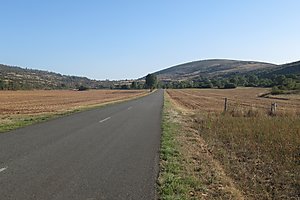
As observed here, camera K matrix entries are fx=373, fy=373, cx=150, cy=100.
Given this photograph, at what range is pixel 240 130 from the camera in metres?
15.6

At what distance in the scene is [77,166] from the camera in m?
8.66

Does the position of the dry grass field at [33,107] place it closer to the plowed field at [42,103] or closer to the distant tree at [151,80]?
the plowed field at [42,103]

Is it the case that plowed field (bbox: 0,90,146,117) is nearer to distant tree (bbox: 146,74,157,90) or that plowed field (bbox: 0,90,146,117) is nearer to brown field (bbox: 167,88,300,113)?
brown field (bbox: 167,88,300,113)

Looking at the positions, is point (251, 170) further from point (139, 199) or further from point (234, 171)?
point (139, 199)

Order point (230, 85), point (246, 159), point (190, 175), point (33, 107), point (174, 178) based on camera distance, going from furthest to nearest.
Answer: point (230, 85), point (33, 107), point (246, 159), point (190, 175), point (174, 178)

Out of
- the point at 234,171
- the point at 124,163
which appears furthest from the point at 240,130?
the point at 124,163

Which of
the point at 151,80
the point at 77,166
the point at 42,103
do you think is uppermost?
the point at 77,166

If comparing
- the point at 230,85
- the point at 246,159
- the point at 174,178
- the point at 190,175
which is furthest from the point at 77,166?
the point at 230,85

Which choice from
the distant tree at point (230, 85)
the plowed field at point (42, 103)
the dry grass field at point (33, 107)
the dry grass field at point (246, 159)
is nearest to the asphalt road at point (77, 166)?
the dry grass field at point (246, 159)

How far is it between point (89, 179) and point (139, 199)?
161cm

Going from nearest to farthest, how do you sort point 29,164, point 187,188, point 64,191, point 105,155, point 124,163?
point 64,191 < point 187,188 < point 29,164 < point 124,163 < point 105,155

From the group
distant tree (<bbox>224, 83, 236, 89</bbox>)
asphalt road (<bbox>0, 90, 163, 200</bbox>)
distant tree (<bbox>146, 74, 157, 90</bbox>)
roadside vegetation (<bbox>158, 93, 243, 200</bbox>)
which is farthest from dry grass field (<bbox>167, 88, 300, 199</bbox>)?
distant tree (<bbox>146, 74, 157, 90</bbox>)

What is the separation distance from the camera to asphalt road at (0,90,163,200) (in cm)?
651

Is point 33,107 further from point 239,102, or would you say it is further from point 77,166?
point 77,166
